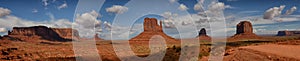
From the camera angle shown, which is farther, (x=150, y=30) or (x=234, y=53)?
(x=150, y=30)

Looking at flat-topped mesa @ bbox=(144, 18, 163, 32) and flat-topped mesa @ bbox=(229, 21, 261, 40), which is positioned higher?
flat-topped mesa @ bbox=(144, 18, 163, 32)

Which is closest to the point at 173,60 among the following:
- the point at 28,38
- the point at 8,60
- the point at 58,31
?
the point at 8,60

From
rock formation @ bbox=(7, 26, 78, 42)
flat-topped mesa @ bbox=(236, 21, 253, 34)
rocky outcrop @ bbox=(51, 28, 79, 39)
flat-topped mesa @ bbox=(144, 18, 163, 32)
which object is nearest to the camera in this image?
flat-topped mesa @ bbox=(144, 18, 163, 32)

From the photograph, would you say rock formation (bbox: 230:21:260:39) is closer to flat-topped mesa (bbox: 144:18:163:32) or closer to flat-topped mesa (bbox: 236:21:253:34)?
flat-topped mesa (bbox: 236:21:253:34)

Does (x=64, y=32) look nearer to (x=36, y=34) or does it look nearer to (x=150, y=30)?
(x=36, y=34)

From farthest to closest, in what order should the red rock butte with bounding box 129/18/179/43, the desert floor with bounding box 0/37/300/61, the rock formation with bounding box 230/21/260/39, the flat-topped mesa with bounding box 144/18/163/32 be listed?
the flat-topped mesa with bounding box 144/18/163/32 < the rock formation with bounding box 230/21/260/39 < the red rock butte with bounding box 129/18/179/43 < the desert floor with bounding box 0/37/300/61

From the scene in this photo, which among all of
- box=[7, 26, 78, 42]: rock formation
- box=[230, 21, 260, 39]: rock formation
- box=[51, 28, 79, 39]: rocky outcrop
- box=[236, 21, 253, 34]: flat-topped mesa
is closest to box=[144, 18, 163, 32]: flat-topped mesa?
box=[230, 21, 260, 39]: rock formation

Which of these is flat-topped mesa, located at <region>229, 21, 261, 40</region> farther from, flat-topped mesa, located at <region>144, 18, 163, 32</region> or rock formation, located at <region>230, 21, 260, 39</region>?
flat-topped mesa, located at <region>144, 18, 163, 32</region>

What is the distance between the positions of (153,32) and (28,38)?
6496 centimetres

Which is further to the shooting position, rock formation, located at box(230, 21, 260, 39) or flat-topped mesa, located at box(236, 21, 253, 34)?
flat-topped mesa, located at box(236, 21, 253, 34)

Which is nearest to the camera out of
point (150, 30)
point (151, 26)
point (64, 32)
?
point (150, 30)

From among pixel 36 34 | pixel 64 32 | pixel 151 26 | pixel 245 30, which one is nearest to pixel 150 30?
pixel 151 26

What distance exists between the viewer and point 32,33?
6314 inches

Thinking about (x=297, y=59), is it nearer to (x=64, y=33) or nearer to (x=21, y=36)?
(x=21, y=36)
